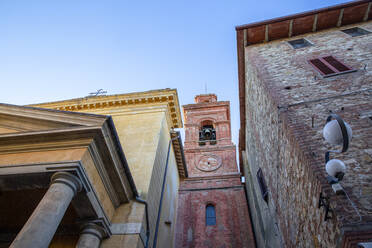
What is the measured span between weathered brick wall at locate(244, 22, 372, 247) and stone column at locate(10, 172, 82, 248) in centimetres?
429

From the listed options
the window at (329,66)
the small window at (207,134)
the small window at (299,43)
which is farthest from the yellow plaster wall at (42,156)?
the small window at (207,134)

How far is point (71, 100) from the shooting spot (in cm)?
1231

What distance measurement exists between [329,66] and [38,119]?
26.1ft

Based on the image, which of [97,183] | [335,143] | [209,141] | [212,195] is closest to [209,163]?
[209,141]

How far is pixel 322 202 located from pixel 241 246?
9.67m

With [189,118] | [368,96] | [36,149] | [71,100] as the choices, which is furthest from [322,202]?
[189,118]

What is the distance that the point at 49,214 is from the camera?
4152 mm

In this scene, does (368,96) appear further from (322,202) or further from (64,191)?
(64,191)

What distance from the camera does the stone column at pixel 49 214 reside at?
3777 mm

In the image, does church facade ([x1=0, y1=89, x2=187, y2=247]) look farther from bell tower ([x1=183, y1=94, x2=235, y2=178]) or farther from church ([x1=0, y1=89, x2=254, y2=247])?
bell tower ([x1=183, y1=94, x2=235, y2=178])

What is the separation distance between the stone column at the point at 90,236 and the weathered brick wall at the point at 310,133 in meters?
4.23

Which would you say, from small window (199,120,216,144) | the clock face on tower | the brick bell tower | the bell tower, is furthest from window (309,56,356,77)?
small window (199,120,216,144)

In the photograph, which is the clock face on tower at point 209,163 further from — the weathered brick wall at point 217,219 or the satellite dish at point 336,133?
the satellite dish at point 336,133

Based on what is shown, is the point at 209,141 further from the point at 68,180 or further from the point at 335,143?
the point at 335,143
